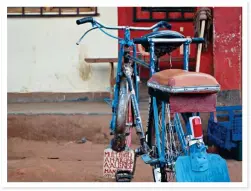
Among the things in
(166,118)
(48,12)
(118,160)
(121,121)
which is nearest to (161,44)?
(166,118)

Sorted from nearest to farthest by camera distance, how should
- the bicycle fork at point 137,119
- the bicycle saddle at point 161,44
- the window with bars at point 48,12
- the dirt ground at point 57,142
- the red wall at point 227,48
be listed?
the bicycle saddle at point 161,44
the bicycle fork at point 137,119
the dirt ground at point 57,142
the red wall at point 227,48
the window with bars at point 48,12

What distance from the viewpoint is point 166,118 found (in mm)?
3506

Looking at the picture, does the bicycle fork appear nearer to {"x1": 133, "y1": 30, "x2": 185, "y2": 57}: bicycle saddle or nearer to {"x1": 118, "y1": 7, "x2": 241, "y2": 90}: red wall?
{"x1": 133, "y1": 30, "x2": 185, "y2": 57}: bicycle saddle

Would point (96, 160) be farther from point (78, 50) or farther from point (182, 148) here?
point (182, 148)

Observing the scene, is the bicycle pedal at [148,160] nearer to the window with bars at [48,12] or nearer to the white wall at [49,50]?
the white wall at [49,50]

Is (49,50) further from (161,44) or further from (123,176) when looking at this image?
(161,44)

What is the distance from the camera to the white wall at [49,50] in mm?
6645

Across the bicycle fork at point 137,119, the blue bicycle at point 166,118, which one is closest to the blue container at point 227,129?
the blue bicycle at point 166,118

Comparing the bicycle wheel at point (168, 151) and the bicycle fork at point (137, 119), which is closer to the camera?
the bicycle wheel at point (168, 151)

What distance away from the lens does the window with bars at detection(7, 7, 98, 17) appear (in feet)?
21.8

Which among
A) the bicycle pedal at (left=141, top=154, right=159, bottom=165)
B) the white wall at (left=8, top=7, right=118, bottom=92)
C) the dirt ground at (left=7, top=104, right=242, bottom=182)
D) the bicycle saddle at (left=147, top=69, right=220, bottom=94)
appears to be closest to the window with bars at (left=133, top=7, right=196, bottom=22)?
the white wall at (left=8, top=7, right=118, bottom=92)

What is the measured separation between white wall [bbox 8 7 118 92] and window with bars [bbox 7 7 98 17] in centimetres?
6
